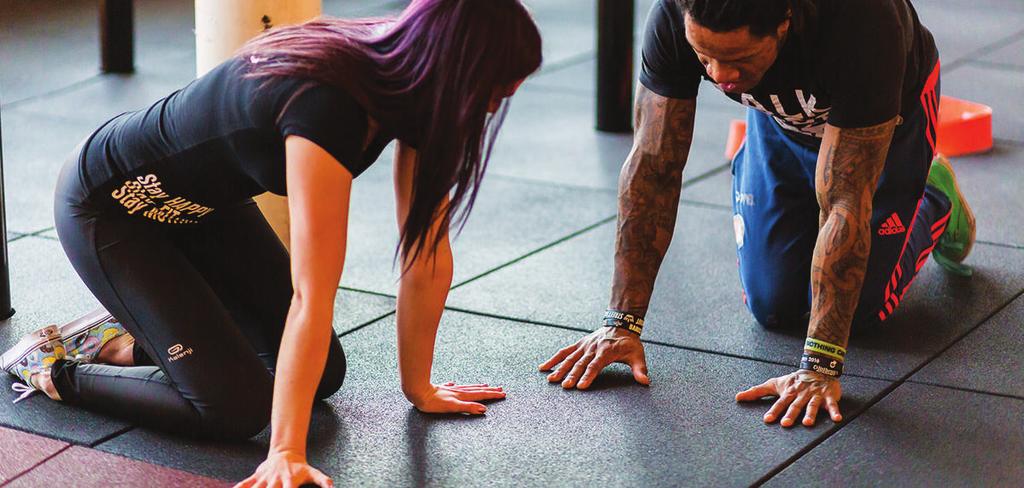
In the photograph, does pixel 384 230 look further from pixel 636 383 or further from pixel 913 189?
pixel 913 189

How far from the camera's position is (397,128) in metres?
2.36

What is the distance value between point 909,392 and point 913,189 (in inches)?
23.5

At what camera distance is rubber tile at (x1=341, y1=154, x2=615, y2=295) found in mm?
4000

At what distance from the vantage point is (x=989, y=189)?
4.85 meters

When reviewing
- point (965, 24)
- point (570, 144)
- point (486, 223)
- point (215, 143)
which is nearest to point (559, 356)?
point (215, 143)

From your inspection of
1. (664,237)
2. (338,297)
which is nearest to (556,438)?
(664,237)

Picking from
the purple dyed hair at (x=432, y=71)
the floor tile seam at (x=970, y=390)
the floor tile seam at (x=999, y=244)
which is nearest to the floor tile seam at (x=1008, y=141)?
the floor tile seam at (x=999, y=244)

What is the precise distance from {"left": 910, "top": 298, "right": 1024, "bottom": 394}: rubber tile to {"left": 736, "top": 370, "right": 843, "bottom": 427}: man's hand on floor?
356 mm

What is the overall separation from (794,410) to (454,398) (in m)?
0.77

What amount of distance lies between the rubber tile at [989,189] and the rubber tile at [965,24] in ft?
6.56

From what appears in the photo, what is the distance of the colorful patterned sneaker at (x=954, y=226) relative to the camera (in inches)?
151

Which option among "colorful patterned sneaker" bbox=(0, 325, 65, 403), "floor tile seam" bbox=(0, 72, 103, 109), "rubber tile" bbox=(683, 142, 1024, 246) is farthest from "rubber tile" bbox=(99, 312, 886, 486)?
"floor tile seam" bbox=(0, 72, 103, 109)

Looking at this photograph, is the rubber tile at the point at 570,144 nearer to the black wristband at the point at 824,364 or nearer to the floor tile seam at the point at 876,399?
the floor tile seam at the point at 876,399

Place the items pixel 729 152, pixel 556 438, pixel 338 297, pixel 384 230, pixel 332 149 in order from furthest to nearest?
1. pixel 729 152
2. pixel 384 230
3. pixel 338 297
4. pixel 556 438
5. pixel 332 149
